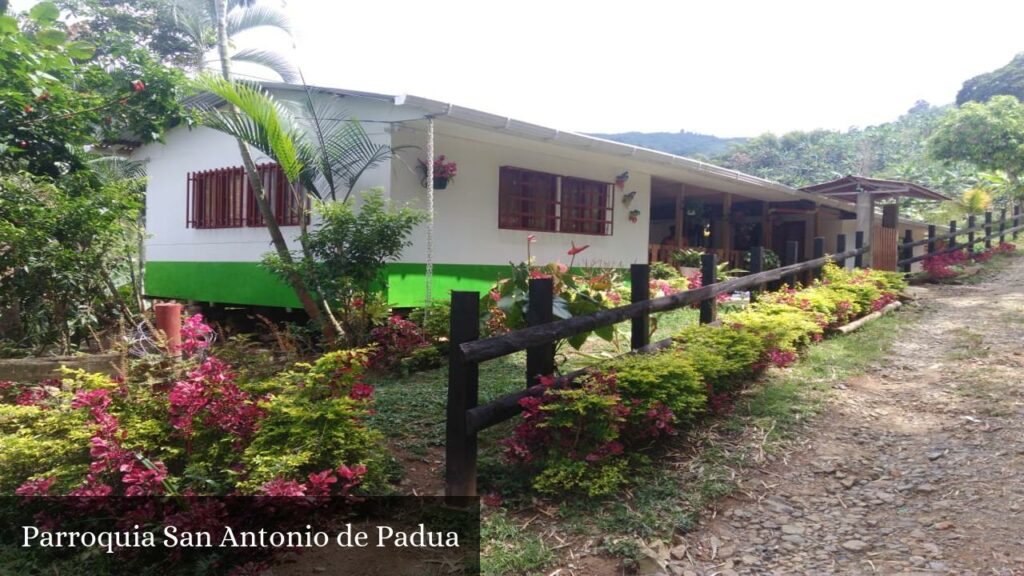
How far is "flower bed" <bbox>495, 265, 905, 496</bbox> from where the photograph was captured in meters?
3.46

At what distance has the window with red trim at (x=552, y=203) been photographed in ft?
32.1

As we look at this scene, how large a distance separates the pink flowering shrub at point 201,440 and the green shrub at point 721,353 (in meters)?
2.26

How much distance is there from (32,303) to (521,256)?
6027 mm

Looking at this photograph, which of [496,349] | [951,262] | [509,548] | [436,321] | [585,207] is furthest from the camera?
[951,262]

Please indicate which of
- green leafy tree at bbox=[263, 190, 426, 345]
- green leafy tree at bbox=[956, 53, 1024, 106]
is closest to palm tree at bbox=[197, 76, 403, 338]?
green leafy tree at bbox=[263, 190, 426, 345]

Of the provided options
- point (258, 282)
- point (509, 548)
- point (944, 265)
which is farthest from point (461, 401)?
point (944, 265)

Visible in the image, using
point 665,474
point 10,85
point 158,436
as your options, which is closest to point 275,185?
point 10,85

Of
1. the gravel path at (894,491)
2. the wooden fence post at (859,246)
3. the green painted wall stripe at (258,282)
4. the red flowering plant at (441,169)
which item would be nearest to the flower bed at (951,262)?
the wooden fence post at (859,246)

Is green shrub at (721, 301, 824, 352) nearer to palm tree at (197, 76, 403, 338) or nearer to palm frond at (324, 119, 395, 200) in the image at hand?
palm tree at (197, 76, 403, 338)

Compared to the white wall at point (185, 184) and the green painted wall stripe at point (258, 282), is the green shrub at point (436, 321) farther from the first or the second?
the white wall at point (185, 184)

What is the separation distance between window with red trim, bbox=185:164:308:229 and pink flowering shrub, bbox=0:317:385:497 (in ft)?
18.0

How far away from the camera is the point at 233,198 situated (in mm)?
10195

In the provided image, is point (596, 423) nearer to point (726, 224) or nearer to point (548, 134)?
point (548, 134)

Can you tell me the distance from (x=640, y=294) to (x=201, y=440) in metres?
3.02
